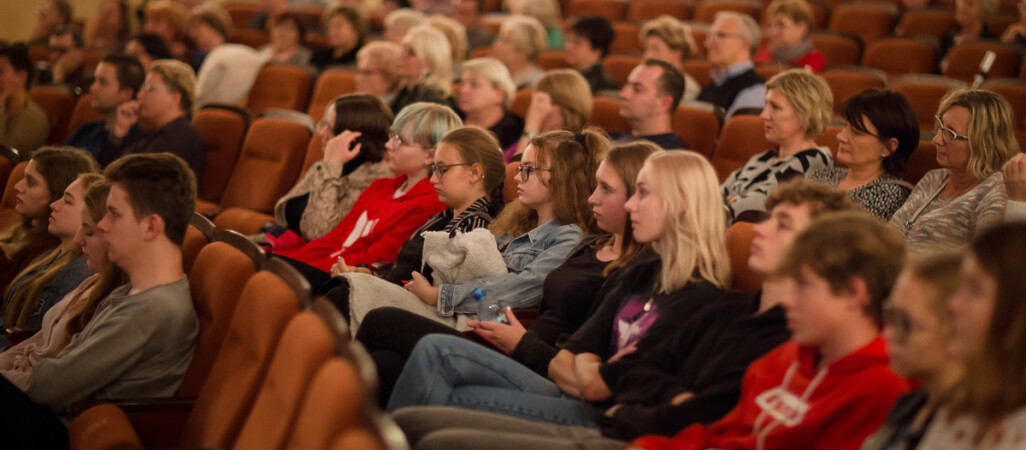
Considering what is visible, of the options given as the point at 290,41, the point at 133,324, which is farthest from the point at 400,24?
the point at 133,324

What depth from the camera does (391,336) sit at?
2.48 metres

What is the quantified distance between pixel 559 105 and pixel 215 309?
2.25 m

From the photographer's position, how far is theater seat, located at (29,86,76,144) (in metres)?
5.66

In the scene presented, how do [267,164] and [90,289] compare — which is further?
[267,164]

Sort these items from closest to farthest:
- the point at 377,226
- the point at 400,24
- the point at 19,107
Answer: the point at 377,226
the point at 19,107
the point at 400,24

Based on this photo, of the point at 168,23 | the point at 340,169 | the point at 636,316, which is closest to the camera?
the point at 636,316

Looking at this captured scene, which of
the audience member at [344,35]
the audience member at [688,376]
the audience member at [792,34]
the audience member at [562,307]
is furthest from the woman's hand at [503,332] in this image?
the audience member at [344,35]

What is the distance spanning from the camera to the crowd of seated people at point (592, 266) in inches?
59.2

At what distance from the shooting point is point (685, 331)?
2.00 metres

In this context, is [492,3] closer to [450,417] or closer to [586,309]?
[586,309]

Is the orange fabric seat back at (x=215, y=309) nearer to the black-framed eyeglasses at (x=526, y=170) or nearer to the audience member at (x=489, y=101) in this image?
the black-framed eyeglasses at (x=526, y=170)

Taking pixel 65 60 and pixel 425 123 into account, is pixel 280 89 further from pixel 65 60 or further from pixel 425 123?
pixel 425 123

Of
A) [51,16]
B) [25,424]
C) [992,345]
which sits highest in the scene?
[992,345]

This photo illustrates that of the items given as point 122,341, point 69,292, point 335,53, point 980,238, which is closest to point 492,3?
point 335,53
